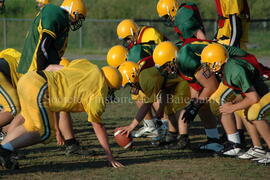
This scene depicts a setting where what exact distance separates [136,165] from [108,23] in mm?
18750

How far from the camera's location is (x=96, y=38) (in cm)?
2483

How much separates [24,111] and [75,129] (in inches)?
113

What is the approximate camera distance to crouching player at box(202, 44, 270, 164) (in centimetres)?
589

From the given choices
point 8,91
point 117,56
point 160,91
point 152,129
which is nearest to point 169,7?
point 117,56

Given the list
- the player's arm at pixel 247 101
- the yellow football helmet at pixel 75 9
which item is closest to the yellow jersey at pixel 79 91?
the yellow football helmet at pixel 75 9

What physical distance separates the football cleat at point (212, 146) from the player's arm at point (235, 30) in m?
1.45

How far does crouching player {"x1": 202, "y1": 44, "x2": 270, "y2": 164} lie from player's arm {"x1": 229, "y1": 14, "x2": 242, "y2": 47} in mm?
1204

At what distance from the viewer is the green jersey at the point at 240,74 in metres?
5.84

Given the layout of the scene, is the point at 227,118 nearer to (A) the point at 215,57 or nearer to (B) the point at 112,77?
(A) the point at 215,57

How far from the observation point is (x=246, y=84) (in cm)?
582

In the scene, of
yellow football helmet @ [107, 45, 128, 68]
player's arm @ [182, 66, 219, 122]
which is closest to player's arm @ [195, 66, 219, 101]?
player's arm @ [182, 66, 219, 122]

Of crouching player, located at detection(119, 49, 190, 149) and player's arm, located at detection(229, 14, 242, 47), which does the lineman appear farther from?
crouching player, located at detection(119, 49, 190, 149)

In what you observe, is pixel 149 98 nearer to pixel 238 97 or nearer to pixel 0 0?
pixel 238 97

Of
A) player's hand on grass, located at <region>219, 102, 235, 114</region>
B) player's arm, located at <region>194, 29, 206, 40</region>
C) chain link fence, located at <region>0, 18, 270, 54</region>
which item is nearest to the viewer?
player's hand on grass, located at <region>219, 102, 235, 114</region>
